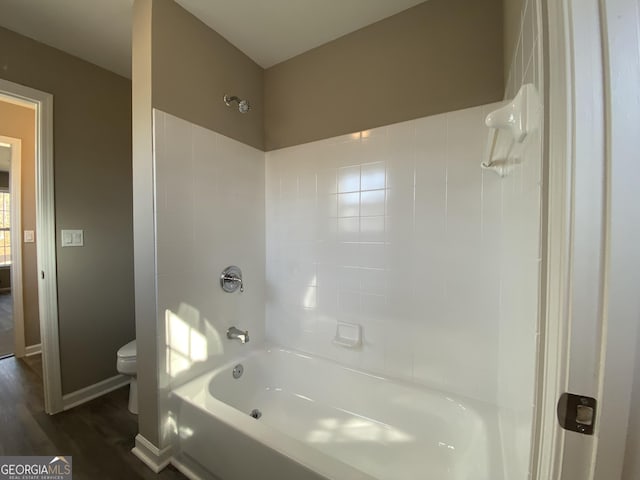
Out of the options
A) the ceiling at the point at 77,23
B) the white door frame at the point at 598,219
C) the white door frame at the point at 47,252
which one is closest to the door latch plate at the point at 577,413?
the white door frame at the point at 598,219

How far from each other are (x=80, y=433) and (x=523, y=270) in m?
2.44

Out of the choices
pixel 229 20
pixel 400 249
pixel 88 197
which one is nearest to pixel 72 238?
pixel 88 197

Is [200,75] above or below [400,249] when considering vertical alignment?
above

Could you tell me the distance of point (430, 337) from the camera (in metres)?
1.41

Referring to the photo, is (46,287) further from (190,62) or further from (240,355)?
(190,62)

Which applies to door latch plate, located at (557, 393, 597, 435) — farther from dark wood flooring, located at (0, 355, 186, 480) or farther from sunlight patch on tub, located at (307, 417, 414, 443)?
dark wood flooring, located at (0, 355, 186, 480)

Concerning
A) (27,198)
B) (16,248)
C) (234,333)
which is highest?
(27,198)

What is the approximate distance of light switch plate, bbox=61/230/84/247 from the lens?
178cm

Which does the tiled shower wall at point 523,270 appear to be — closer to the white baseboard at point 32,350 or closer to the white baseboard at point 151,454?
the white baseboard at point 151,454

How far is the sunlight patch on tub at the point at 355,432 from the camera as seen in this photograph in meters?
1.41

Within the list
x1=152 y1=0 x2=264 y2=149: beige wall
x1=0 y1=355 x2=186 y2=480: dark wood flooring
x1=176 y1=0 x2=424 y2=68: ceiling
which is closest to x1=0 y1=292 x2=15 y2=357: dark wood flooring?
x1=0 y1=355 x2=186 y2=480: dark wood flooring

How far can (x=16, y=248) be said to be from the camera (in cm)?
254

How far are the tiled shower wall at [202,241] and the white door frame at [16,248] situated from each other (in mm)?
2354

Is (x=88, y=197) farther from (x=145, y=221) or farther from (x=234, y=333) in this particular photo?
(x=234, y=333)
